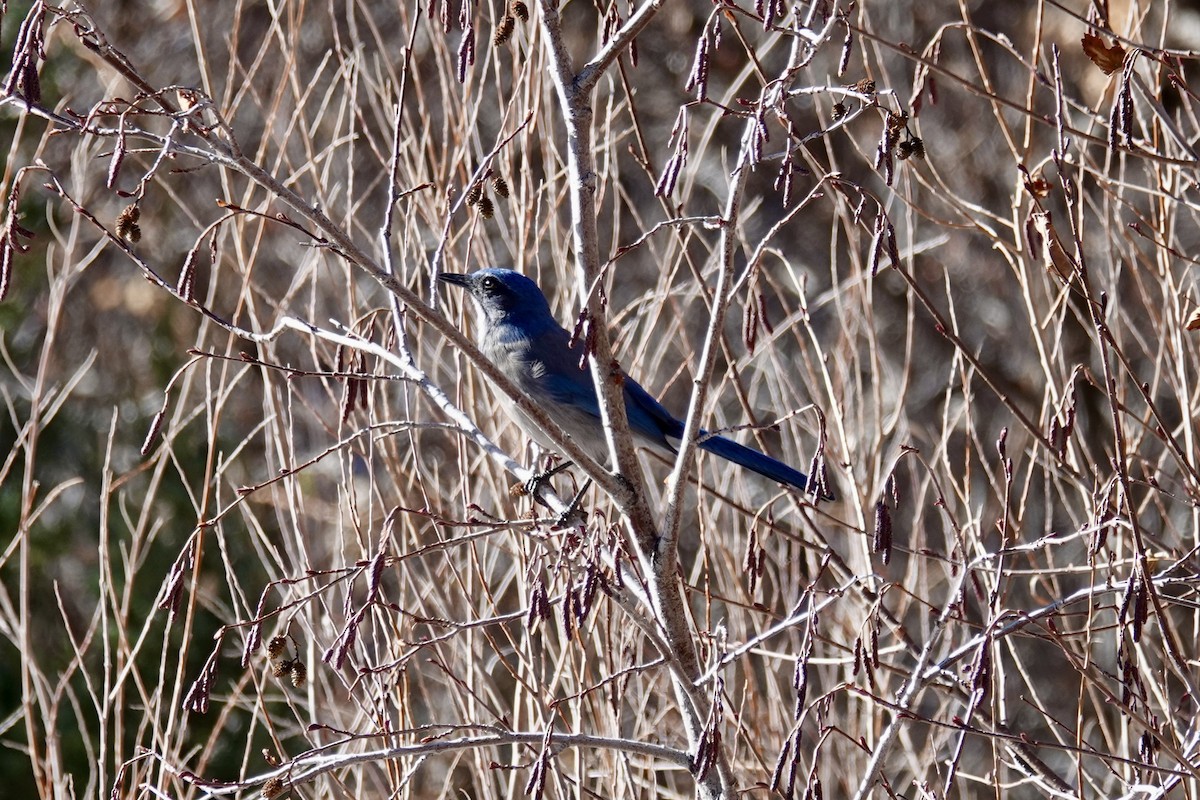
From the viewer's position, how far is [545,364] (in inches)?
188

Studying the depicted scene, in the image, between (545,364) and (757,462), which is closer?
(757,462)

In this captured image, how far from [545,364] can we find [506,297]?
35 centimetres

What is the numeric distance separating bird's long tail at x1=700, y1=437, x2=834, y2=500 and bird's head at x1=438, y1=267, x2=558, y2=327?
2.53 feet

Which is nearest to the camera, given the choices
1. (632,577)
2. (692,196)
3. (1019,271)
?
(632,577)

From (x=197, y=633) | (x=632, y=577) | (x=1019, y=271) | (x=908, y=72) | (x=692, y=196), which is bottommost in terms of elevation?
(x=197, y=633)

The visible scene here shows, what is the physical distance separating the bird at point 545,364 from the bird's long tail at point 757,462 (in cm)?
28

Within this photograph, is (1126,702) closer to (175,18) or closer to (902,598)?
(902,598)

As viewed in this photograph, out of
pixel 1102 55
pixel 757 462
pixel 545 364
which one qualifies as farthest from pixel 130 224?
pixel 545 364

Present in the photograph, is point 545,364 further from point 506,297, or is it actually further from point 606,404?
point 606,404

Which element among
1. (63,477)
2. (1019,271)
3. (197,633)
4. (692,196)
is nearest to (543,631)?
(1019,271)

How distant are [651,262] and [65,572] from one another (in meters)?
4.02

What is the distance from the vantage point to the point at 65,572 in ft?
26.9

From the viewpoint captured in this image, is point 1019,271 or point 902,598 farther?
point 902,598

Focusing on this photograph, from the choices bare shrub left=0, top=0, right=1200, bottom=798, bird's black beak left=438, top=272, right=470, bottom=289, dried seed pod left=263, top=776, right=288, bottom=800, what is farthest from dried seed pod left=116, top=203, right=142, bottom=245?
bird's black beak left=438, top=272, right=470, bottom=289
